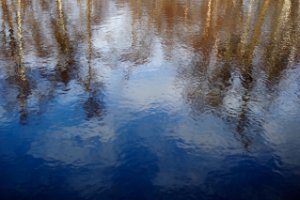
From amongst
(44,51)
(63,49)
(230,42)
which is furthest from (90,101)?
(230,42)

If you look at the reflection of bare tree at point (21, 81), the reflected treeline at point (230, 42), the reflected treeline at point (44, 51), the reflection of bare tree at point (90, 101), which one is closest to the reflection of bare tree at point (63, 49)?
the reflected treeline at point (44, 51)

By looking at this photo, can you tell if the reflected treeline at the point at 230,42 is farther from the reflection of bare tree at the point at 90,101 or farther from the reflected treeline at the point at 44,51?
the reflected treeline at the point at 44,51

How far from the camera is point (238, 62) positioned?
18797 mm

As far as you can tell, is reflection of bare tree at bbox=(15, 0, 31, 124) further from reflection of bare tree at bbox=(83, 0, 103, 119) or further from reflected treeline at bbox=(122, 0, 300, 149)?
reflected treeline at bbox=(122, 0, 300, 149)

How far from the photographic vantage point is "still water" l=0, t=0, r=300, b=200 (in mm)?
11188

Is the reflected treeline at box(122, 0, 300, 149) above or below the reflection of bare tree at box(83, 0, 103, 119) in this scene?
above

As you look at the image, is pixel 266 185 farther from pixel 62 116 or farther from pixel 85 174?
pixel 62 116

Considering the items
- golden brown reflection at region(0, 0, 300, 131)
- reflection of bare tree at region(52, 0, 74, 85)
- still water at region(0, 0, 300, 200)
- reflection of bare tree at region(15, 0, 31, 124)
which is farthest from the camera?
reflection of bare tree at region(52, 0, 74, 85)

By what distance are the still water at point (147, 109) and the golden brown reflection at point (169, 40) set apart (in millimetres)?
99

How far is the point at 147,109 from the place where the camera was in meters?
14.6

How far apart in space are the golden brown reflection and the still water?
0.33 ft

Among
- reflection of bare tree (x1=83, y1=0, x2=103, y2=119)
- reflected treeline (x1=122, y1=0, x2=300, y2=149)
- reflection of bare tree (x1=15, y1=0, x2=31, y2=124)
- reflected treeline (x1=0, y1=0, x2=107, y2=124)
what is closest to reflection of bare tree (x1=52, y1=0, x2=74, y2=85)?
reflected treeline (x1=0, y1=0, x2=107, y2=124)

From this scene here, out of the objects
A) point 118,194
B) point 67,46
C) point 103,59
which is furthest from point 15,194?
point 67,46

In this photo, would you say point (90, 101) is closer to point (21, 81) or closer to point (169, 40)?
point (21, 81)
